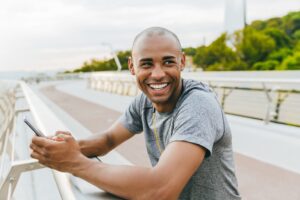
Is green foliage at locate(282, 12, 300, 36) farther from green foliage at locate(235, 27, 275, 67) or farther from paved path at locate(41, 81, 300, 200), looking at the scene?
paved path at locate(41, 81, 300, 200)

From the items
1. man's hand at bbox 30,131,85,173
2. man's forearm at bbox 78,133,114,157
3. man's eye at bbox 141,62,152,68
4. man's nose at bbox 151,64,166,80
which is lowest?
man's forearm at bbox 78,133,114,157

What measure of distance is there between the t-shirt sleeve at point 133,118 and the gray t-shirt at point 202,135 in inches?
12.0

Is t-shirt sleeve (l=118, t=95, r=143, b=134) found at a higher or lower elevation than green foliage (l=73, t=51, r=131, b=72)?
higher

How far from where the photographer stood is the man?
116 cm

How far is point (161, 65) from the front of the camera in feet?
5.37

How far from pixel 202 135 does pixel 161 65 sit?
0.49 meters

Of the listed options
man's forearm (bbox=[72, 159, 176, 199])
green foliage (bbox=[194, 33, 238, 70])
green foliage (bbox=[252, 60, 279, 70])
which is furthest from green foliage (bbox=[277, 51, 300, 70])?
man's forearm (bbox=[72, 159, 176, 199])

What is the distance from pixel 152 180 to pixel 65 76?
3933cm

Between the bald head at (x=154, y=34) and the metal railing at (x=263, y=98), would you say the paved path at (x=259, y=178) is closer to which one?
the metal railing at (x=263, y=98)

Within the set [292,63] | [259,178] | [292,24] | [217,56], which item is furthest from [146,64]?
[292,24]

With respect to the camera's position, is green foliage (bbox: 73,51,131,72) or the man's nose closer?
the man's nose

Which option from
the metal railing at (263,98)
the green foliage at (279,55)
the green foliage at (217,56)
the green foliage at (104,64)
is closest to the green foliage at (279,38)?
the green foliage at (279,55)

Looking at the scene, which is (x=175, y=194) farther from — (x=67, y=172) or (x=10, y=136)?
(x=10, y=136)

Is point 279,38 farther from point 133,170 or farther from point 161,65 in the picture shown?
point 133,170
